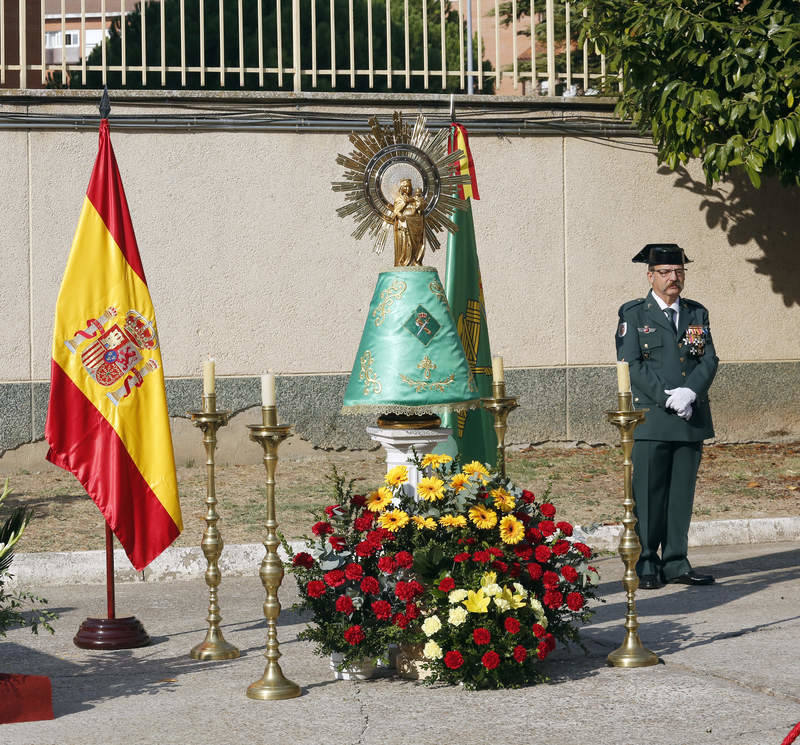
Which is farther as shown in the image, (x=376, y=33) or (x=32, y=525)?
(x=376, y=33)

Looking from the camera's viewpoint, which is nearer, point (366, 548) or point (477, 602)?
point (477, 602)

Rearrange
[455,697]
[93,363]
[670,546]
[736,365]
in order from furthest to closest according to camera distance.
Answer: [736,365] → [670,546] → [93,363] → [455,697]

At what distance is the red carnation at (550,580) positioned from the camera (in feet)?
18.4

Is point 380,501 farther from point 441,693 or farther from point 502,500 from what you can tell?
point 441,693

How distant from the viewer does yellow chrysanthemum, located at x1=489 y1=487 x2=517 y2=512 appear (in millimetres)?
5719

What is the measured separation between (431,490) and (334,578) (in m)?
0.60

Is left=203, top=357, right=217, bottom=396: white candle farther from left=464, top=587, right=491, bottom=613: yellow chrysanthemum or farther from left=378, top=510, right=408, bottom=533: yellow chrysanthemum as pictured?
left=464, top=587, right=491, bottom=613: yellow chrysanthemum


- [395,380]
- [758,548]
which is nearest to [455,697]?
[395,380]

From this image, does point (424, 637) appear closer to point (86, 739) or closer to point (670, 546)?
point (86, 739)

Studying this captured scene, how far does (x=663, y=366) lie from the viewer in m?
7.93

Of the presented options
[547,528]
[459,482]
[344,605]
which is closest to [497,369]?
[459,482]

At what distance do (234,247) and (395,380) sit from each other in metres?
6.45

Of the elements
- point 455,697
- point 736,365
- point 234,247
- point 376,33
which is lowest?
point 455,697

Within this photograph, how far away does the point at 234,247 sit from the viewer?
1202cm
